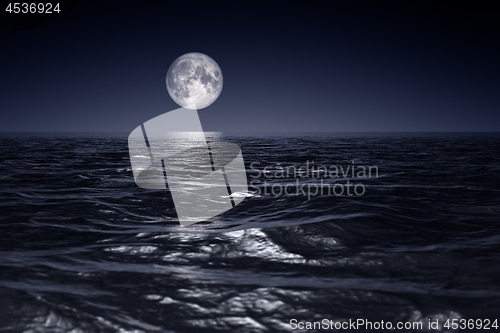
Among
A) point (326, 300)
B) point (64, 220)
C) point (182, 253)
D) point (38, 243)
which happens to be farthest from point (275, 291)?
point (64, 220)

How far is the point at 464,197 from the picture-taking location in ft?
25.7

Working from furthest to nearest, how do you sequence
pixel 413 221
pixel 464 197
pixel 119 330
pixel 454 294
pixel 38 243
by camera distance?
1. pixel 464 197
2. pixel 413 221
3. pixel 38 243
4. pixel 454 294
5. pixel 119 330

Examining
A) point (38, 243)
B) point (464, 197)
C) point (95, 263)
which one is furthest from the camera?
point (464, 197)

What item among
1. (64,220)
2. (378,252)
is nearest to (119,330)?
(378,252)

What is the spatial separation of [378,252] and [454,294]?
118cm

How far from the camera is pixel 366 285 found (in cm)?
334

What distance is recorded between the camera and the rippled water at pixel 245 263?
2805mm

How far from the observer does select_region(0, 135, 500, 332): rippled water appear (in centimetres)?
280

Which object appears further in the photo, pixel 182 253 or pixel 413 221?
pixel 413 221

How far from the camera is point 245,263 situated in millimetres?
4000

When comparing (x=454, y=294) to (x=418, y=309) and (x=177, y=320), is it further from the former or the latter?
(x=177, y=320)

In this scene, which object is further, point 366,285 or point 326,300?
point 366,285

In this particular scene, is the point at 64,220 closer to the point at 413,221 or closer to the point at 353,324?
the point at 353,324

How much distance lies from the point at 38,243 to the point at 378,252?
419 cm
